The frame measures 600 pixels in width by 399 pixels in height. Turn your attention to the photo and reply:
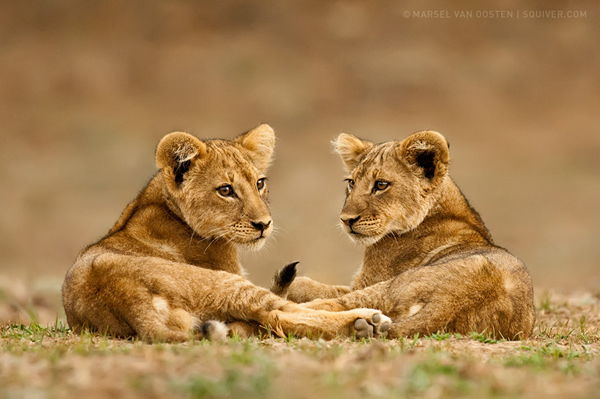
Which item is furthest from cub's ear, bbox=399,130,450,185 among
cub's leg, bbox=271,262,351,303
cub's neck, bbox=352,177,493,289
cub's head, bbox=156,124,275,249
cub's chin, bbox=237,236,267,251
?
cub's chin, bbox=237,236,267,251

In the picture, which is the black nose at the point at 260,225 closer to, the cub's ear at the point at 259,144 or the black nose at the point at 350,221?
the black nose at the point at 350,221

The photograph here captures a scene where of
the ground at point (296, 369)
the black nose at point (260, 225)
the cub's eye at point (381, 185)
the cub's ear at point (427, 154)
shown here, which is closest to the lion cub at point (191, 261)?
the black nose at point (260, 225)

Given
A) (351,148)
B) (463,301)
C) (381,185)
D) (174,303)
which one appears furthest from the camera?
(351,148)

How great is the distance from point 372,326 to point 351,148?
2.83 metres

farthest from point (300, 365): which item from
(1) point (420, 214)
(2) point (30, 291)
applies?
(2) point (30, 291)

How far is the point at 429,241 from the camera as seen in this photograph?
824cm

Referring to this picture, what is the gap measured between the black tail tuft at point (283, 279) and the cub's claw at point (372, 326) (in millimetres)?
937

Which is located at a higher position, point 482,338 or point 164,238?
point 164,238

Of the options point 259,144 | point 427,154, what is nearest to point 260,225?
point 259,144

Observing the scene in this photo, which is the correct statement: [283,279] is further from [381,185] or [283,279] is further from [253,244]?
[381,185]

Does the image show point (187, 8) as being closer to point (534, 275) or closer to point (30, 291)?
point (534, 275)

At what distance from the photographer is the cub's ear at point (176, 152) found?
7.66 metres

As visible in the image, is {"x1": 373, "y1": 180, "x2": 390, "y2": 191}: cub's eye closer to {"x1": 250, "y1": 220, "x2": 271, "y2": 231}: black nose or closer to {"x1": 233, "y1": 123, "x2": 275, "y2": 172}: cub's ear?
{"x1": 233, "y1": 123, "x2": 275, "y2": 172}: cub's ear

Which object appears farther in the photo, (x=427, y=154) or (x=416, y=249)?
(x=427, y=154)
